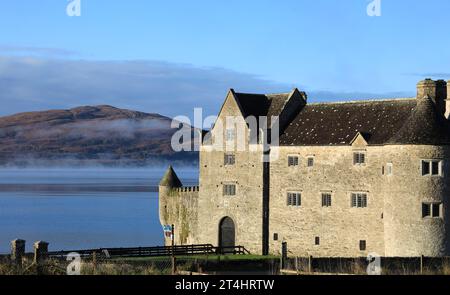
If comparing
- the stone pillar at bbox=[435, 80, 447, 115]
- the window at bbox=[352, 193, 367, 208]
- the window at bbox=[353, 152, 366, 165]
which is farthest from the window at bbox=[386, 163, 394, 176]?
the stone pillar at bbox=[435, 80, 447, 115]

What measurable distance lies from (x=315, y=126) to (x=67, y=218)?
3016 inches

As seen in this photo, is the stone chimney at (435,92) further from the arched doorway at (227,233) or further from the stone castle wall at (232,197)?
the arched doorway at (227,233)

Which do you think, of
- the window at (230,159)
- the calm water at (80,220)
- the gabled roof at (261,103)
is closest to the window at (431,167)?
the gabled roof at (261,103)

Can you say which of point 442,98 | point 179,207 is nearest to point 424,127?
point 442,98

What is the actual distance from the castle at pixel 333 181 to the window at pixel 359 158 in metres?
0.06

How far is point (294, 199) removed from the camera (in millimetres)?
53938

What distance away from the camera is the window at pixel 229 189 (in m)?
56.9

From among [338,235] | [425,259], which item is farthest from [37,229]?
[425,259]

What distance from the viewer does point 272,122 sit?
5572 centimetres

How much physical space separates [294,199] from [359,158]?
5.34 meters

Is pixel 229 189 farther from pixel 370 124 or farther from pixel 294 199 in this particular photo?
pixel 370 124

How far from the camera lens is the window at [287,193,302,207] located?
176 feet

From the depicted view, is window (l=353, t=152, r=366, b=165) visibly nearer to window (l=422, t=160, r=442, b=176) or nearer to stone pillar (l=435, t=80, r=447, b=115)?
window (l=422, t=160, r=442, b=176)
